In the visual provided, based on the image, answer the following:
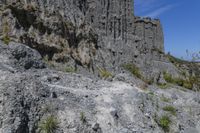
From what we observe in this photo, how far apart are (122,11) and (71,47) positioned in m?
20.7

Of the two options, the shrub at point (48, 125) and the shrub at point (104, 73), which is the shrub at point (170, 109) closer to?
the shrub at point (48, 125)

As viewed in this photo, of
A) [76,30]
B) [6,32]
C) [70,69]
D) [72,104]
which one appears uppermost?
[76,30]

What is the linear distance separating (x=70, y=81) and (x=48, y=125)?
665cm

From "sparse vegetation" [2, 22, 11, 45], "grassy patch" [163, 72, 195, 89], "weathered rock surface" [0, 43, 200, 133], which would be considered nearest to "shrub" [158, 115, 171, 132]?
"weathered rock surface" [0, 43, 200, 133]

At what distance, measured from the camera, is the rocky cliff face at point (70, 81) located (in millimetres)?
16734

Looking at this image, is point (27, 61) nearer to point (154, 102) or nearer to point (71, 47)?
point (154, 102)

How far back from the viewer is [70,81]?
2294 centimetres

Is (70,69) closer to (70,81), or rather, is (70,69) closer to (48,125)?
(70,81)

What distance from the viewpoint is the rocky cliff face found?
16.7m

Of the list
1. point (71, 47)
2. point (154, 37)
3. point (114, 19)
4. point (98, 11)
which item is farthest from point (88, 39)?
point (154, 37)

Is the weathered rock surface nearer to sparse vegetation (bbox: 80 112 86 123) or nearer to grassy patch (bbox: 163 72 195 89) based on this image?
sparse vegetation (bbox: 80 112 86 123)

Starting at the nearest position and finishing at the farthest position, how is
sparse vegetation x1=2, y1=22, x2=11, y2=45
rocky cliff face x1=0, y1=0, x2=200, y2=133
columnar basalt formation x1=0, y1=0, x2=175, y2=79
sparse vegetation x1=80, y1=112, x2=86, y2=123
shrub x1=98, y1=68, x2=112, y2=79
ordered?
rocky cliff face x1=0, y1=0, x2=200, y2=133, sparse vegetation x1=80, y1=112, x2=86, y2=123, sparse vegetation x1=2, y1=22, x2=11, y2=45, columnar basalt formation x1=0, y1=0, x2=175, y2=79, shrub x1=98, y1=68, x2=112, y2=79

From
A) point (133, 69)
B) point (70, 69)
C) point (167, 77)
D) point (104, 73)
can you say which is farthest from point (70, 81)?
point (167, 77)

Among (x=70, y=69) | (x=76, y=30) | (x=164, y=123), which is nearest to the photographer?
(x=164, y=123)
